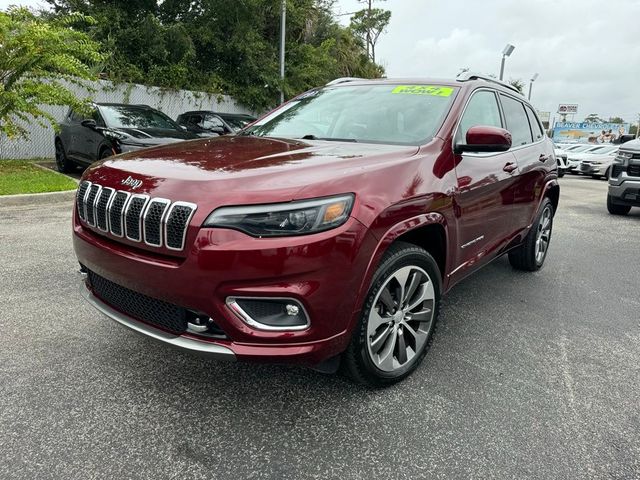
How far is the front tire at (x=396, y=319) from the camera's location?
2375mm

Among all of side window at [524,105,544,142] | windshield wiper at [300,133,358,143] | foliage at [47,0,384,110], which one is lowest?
windshield wiper at [300,133,358,143]

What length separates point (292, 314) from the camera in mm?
2100

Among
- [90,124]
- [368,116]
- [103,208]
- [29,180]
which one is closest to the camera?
[103,208]

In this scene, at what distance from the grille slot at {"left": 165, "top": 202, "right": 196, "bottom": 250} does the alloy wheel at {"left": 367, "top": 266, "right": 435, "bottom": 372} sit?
95 cm

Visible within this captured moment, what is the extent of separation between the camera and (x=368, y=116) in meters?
3.34

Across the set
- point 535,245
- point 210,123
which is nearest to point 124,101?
point 210,123

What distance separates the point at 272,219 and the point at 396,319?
956 mm

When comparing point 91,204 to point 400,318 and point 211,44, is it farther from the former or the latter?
point 211,44

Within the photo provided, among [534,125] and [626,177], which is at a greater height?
[534,125]

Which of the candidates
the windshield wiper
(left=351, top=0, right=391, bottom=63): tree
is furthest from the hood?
(left=351, top=0, right=391, bottom=63): tree

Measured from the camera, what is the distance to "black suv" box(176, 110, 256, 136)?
39.3 feet

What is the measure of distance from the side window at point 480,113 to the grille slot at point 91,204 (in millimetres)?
2095

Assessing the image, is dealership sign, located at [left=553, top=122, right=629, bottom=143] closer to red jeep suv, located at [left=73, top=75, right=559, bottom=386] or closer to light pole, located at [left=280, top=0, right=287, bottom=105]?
light pole, located at [left=280, top=0, right=287, bottom=105]

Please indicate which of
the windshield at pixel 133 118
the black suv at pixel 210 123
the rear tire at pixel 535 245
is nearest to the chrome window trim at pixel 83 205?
the rear tire at pixel 535 245
